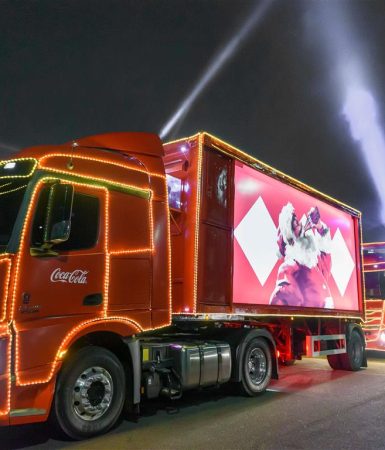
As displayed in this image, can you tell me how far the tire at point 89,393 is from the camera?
4855 millimetres

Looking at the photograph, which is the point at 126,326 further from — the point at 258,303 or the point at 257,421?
the point at 258,303

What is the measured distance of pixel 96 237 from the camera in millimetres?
5387

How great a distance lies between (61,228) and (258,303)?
428 cm

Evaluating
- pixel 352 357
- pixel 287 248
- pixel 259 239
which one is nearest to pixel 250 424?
pixel 259 239

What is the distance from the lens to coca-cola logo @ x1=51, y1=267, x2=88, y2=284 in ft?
16.0

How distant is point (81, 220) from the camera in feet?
17.3

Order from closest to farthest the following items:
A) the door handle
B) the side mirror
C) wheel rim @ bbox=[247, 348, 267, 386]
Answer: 1. the side mirror
2. the door handle
3. wheel rim @ bbox=[247, 348, 267, 386]

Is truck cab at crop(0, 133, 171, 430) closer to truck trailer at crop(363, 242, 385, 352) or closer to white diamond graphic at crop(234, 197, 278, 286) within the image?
white diamond graphic at crop(234, 197, 278, 286)

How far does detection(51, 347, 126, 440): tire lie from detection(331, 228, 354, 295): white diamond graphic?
266 inches

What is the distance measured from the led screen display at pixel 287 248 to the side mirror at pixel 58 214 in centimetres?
338

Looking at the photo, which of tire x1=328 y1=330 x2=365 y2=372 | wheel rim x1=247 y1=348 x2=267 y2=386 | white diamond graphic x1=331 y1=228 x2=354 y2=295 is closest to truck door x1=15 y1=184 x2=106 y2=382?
wheel rim x1=247 y1=348 x2=267 y2=386

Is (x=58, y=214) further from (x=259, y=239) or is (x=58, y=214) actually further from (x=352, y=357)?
(x=352, y=357)

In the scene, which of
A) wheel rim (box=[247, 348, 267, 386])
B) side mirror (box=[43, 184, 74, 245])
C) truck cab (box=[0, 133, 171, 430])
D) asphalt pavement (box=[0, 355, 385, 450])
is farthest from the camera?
wheel rim (box=[247, 348, 267, 386])

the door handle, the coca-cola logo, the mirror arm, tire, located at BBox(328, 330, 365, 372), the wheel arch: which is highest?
the mirror arm
